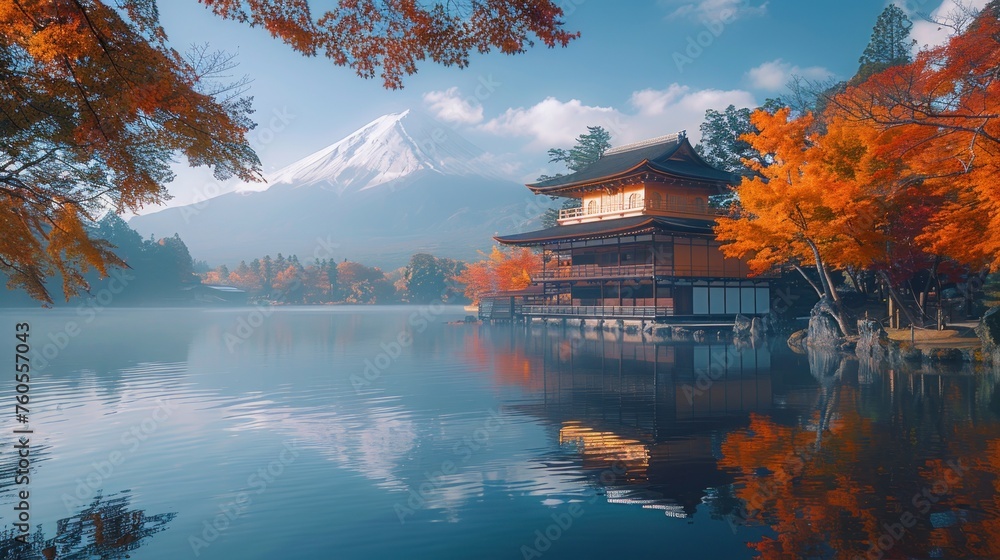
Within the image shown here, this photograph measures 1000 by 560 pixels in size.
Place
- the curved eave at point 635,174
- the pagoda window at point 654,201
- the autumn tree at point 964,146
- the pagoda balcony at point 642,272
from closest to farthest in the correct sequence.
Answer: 1. the autumn tree at point 964,146
2. the pagoda balcony at point 642,272
3. the curved eave at point 635,174
4. the pagoda window at point 654,201

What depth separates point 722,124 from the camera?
4744cm

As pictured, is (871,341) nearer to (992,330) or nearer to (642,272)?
(992,330)

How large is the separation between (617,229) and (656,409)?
73.8 ft

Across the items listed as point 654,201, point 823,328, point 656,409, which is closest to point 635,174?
point 654,201

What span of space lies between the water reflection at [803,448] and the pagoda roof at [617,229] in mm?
15259

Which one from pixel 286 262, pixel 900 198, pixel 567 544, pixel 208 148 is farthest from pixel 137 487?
pixel 286 262

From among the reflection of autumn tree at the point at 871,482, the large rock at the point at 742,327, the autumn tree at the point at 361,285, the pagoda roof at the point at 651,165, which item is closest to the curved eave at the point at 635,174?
the pagoda roof at the point at 651,165

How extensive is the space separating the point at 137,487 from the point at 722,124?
152 feet

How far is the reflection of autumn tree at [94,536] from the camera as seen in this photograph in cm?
607

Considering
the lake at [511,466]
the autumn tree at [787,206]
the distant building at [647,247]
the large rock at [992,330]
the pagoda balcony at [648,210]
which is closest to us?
the lake at [511,466]

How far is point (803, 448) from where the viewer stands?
30.2 feet

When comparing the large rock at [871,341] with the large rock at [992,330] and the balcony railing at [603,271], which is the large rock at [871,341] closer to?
the large rock at [992,330]

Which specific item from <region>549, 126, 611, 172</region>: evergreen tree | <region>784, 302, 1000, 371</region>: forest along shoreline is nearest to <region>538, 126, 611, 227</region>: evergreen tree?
<region>549, 126, 611, 172</region>: evergreen tree

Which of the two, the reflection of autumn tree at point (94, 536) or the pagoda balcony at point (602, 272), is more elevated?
the pagoda balcony at point (602, 272)
